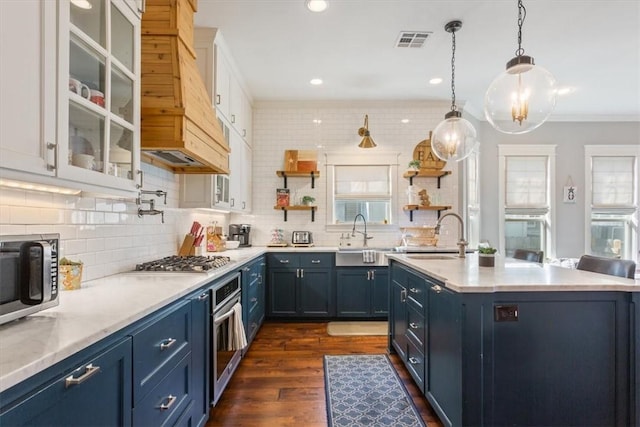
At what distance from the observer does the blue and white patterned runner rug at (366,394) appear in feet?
6.94

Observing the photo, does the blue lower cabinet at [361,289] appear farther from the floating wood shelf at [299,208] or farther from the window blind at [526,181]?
the window blind at [526,181]

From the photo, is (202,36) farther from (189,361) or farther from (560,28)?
(560,28)

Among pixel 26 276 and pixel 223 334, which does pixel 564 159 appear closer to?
pixel 223 334

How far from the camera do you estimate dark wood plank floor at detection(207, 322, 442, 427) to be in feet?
7.04

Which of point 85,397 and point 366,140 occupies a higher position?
point 366,140

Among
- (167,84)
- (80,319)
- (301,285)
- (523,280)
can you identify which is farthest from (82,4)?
(301,285)

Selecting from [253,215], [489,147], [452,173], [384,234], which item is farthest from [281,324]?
[489,147]

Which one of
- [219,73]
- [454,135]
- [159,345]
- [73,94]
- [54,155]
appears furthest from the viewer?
[219,73]

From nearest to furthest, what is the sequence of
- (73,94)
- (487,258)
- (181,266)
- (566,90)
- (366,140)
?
(73,94), (181,266), (487,258), (366,140), (566,90)

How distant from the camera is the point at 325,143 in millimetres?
4922

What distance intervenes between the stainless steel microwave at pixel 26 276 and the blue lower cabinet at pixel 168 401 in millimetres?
502

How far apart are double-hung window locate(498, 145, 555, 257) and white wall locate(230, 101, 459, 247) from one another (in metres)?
1.06

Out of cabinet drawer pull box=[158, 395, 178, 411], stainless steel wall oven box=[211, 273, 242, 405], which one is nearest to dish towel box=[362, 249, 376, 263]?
stainless steel wall oven box=[211, 273, 242, 405]

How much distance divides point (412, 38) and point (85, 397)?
3508 millimetres
